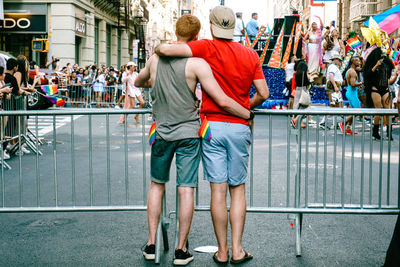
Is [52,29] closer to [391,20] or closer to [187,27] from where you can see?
[391,20]

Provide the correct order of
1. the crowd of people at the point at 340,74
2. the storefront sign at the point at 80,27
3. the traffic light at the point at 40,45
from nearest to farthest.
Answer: the crowd of people at the point at 340,74, the traffic light at the point at 40,45, the storefront sign at the point at 80,27

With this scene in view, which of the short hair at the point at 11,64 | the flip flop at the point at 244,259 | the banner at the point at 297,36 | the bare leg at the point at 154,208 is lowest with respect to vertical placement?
the flip flop at the point at 244,259

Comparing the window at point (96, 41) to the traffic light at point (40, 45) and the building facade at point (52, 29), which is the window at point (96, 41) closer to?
the building facade at point (52, 29)

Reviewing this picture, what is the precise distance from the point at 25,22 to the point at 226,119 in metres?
26.6

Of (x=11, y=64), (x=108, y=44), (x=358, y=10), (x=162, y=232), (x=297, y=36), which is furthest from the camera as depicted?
(x=108, y=44)

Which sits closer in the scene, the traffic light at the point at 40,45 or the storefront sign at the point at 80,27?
the traffic light at the point at 40,45

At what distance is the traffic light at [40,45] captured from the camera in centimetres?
2594

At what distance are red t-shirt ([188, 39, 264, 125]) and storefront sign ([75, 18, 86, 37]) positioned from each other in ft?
86.3

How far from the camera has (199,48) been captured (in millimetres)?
4289

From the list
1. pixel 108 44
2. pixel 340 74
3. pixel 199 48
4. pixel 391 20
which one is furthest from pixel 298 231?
pixel 108 44

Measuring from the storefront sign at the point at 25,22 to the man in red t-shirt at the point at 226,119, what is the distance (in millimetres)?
26005

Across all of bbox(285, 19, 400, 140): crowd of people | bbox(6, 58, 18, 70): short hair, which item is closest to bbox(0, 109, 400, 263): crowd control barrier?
bbox(6, 58, 18, 70): short hair

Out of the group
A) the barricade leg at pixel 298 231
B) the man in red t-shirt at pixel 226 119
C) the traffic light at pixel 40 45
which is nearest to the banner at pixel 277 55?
the traffic light at pixel 40 45

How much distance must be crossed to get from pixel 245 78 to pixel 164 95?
25.8 inches
